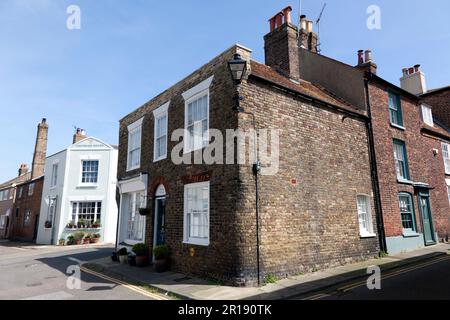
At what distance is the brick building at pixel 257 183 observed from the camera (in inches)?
337

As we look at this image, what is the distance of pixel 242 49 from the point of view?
376 inches

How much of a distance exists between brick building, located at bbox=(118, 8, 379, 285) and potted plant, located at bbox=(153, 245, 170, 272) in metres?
0.23

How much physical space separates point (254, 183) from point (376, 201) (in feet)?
22.4

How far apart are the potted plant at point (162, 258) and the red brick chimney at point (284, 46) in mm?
8766

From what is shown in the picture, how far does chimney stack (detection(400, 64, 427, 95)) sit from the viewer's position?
75.6 feet

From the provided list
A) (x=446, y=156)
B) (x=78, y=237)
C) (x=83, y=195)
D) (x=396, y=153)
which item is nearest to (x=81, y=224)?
(x=78, y=237)

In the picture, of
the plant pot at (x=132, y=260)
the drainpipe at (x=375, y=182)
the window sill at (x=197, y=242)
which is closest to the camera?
the window sill at (x=197, y=242)

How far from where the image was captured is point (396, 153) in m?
14.8

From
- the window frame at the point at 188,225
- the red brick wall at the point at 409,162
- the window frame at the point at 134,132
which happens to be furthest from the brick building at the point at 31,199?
the red brick wall at the point at 409,162

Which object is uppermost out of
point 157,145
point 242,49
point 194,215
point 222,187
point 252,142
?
point 242,49

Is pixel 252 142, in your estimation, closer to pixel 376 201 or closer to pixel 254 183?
pixel 254 183

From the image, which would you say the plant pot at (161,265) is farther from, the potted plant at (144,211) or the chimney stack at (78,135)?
the chimney stack at (78,135)

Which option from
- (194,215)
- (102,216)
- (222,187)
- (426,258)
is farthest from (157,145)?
(102,216)

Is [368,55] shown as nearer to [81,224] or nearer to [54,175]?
[81,224]
